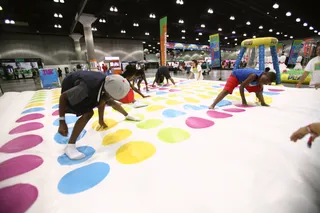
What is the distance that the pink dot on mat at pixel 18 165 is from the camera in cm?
111

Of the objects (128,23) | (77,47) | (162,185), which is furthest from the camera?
(77,47)

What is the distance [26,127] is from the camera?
6.56 feet

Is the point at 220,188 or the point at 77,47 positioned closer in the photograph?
the point at 220,188

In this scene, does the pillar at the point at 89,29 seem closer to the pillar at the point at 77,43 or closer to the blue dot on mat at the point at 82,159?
the pillar at the point at 77,43

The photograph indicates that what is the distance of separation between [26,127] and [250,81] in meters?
3.26

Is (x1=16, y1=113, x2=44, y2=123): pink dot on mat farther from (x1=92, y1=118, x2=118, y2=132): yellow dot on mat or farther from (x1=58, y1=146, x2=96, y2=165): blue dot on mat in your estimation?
(x1=58, y1=146, x2=96, y2=165): blue dot on mat

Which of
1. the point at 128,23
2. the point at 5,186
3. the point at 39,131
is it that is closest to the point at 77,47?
the point at 128,23

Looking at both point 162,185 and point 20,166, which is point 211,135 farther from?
point 20,166

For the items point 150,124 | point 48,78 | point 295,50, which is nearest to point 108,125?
point 150,124

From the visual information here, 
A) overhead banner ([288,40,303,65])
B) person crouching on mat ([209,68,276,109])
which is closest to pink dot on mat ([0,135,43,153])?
person crouching on mat ([209,68,276,109])

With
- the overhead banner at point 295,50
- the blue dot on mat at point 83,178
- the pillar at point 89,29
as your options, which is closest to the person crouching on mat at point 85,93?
the blue dot on mat at point 83,178

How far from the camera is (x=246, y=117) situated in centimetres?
194

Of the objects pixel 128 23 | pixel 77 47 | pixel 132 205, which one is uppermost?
pixel 128 23

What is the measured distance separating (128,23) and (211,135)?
46.5ft
